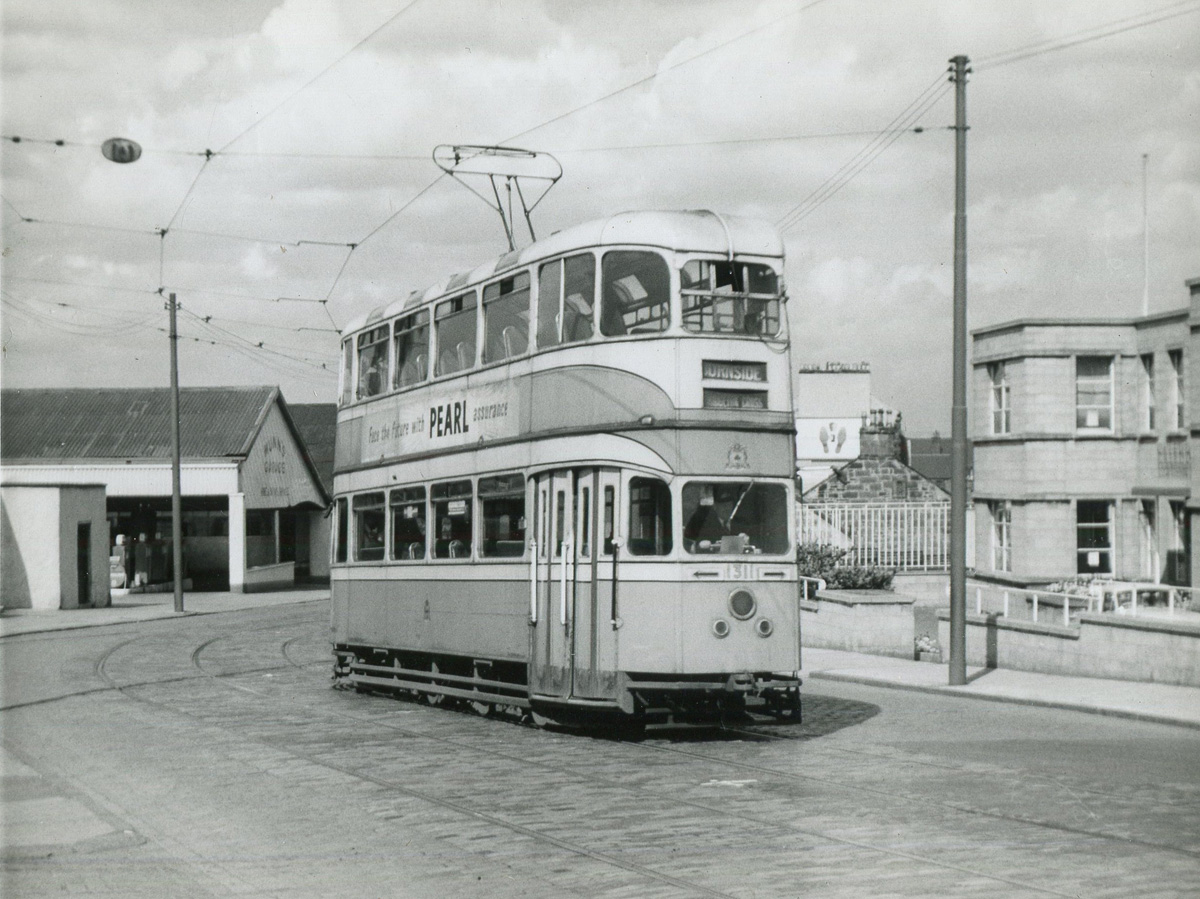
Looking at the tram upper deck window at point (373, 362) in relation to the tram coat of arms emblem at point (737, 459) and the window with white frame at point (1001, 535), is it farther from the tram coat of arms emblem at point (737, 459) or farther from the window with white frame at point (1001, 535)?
the window with white frame at point (1001, 535)

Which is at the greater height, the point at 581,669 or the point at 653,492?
the point at 653,492

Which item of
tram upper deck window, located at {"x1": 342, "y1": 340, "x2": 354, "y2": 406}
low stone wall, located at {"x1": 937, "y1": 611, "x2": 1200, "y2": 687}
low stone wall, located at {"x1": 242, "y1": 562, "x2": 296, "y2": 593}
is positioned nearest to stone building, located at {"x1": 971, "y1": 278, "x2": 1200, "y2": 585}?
low stone wall, located at {"x1": 937, "y1": 611, "x2": 1200, "y2": 687}

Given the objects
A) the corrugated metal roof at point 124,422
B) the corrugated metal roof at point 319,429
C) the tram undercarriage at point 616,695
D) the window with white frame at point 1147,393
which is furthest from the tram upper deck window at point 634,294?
the corrugated metal roof at point 319,429

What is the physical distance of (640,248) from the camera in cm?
1427

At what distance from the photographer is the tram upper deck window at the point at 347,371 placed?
20.9m

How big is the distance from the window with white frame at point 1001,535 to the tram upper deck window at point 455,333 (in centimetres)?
1557

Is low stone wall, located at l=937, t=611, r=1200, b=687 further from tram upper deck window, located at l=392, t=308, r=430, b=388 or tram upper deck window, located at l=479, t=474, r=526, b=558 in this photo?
tram upper deck window, located at l=392, t=308, r=430, b=388

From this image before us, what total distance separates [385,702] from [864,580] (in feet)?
38.7

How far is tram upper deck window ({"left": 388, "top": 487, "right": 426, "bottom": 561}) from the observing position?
1816 cm

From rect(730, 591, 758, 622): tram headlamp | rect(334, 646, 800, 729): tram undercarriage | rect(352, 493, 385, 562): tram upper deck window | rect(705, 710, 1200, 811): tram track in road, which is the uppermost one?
rect(352, 493, 385, 562): tram upper deck window

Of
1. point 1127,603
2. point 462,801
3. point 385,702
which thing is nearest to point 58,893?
point 462,801

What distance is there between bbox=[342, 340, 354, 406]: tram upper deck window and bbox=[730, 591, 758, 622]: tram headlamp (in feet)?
28.7

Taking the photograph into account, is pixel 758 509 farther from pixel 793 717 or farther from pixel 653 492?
pixel 793 717

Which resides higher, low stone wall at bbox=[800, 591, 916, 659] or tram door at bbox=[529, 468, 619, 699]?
tram door at bbox=[529, 468, 619, 699]
